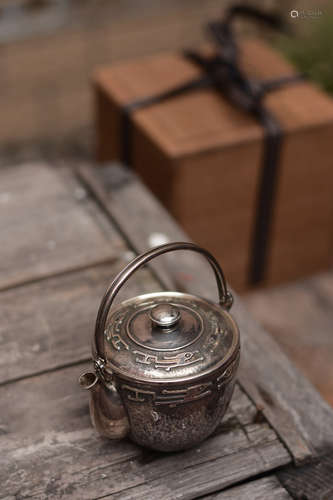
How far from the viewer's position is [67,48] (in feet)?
10.4

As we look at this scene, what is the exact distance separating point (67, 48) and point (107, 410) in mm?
2547

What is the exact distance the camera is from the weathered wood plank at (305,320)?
2.04 metres

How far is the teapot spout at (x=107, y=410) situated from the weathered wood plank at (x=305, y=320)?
1.11 m

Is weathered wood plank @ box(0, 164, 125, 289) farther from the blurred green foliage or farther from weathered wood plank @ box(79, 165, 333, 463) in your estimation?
the blurred green foliage

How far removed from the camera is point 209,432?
1013 mm

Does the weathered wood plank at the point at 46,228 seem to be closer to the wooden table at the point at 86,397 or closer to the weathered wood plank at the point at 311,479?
the wooden table at the point at 86,397

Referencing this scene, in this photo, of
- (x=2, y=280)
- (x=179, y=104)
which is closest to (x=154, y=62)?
(x=179, y=104)

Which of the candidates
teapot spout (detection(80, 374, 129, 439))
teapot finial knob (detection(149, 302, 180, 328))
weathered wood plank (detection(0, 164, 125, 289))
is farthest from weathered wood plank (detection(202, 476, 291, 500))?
weathered wood plank (detection(0, 164, 125, 289))

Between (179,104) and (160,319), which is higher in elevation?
(160,319)

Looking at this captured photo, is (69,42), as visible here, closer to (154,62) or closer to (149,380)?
(154,62)

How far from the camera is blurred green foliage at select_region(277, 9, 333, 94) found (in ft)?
8.25

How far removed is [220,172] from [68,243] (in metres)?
0.65

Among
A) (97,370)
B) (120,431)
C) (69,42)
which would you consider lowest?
(69,42)

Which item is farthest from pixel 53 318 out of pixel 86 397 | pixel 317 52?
pixel 317 52
